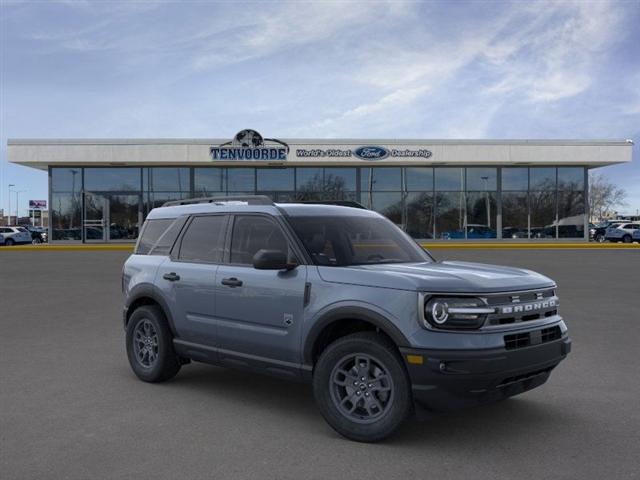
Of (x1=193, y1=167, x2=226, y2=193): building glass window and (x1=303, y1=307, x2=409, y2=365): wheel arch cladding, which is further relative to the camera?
(x1=193, y1=167, x2=226, y2=193): building glass window

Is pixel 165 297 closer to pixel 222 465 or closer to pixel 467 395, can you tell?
pixel 222 465

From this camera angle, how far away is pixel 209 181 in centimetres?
3897

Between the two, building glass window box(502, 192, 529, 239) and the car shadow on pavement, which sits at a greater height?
building glass window box(502, 192, 529, 239)

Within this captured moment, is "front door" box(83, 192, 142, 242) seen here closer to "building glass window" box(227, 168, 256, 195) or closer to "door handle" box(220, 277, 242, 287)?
"building glass window" box(227, 168, 256, 195)

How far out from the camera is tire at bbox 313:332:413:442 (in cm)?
450

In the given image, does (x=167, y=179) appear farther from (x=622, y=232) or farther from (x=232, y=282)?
(x=232, y=282)

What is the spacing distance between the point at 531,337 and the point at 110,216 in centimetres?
3701

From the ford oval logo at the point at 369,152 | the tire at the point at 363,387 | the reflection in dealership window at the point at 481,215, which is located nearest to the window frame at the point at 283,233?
the tire at the point at 363,387

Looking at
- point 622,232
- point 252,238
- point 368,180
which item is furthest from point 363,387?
point 622,232

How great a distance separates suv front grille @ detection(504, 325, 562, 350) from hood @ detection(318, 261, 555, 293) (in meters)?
0.34

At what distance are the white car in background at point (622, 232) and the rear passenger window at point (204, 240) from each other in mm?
44046

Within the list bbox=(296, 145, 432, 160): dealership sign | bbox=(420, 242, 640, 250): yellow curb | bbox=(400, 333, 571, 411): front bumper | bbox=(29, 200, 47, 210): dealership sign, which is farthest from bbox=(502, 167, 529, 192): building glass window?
bbox=(29, 200, 47, 210): dealership sign

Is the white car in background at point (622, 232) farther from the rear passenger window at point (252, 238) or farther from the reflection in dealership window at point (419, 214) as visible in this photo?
the rear passenger window at point (252, 238)

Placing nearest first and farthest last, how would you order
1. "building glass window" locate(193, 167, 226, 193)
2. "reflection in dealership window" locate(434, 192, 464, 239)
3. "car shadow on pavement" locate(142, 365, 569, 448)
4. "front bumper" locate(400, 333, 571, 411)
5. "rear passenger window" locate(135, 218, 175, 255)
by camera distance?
"front bumper" locate(400, 333, 571, 411)
"car shadow on pavement" locate(142, 365, 569, 448)
"rear passenger window" locate(135, 218, 175, 255)
"building glass window" locate(193, 167, 226, 193)
"reflection in dealership window" locate(434, 192, 464, 239)
